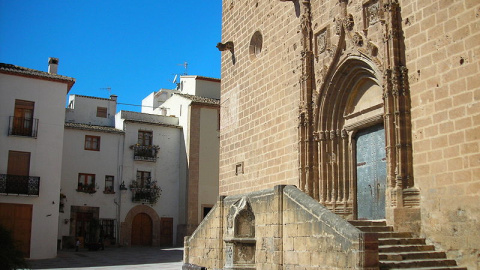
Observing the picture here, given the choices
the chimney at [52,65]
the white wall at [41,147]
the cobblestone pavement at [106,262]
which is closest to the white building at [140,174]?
the chimney at [52,65]

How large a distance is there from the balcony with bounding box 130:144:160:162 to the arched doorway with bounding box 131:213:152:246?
280 cm

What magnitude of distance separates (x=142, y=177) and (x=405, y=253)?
67.0 ft

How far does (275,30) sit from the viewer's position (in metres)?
13.8

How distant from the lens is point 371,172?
10547 millimetres

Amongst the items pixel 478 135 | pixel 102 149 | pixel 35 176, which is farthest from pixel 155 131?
pixel 478 135

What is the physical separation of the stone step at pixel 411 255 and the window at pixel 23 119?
16266mm

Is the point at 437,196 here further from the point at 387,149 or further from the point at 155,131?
the point at 155,131

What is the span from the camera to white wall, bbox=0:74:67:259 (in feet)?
65.2

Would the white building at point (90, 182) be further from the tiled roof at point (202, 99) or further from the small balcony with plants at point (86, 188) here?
the tiled roof at point (202, 99)

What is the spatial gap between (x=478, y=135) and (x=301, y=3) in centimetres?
619

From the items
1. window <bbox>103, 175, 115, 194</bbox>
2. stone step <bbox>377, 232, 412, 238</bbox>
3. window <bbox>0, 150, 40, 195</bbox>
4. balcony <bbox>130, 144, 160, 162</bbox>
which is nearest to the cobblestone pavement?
window <bbox>0, 150, 40, 195</bbox>

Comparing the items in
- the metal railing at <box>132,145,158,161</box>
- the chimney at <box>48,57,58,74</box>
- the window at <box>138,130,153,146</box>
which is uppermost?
the chimney at <box>48,57,58,74</box>

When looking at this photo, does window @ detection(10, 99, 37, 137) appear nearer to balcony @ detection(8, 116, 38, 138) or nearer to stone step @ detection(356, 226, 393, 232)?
balcony @ detection(8, 116, 38, 138)

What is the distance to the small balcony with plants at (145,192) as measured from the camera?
1037 inches
